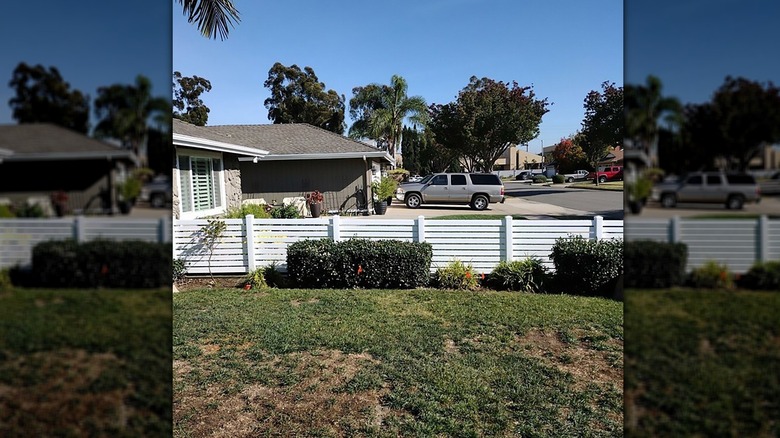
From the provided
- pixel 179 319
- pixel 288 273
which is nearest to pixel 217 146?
pixel 288 273

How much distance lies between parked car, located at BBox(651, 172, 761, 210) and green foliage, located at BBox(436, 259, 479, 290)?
7.15 meters

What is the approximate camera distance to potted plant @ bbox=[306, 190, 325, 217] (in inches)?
637

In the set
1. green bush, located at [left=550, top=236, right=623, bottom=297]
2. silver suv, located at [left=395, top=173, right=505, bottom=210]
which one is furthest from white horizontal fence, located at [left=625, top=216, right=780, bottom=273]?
silver suv, located at [left=395, top=173, right=505, bottom=210]

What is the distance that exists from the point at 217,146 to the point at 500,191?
12.1 m

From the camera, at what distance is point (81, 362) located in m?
0.86

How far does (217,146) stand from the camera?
1258cm

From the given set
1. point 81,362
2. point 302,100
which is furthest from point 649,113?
point 302,100

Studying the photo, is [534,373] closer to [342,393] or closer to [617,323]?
[342,393]

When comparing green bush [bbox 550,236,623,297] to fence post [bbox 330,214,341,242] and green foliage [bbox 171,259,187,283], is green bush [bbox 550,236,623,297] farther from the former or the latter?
green foliage [bbox 171,259,187,283]

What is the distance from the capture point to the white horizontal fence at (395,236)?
812 centimetres

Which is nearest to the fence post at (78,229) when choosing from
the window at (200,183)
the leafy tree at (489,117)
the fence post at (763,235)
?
the fence post at (763,235)

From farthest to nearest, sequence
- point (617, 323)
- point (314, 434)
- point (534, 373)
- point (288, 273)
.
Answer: point (288, 273)
point (617, 323)
point (534, 373)
point (314, 434)

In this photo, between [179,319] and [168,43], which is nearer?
[168,43]

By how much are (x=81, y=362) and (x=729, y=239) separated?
1.05 metres
